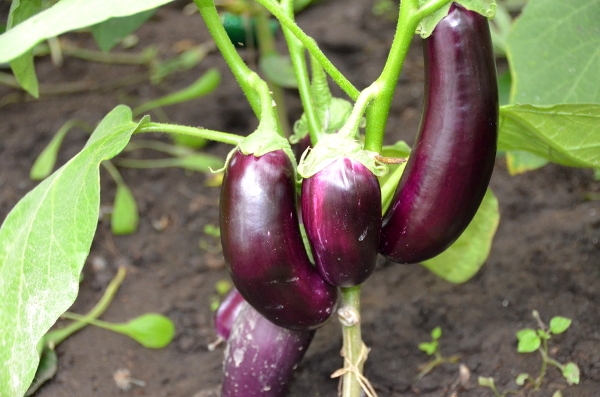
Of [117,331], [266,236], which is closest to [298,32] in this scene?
[266,236]

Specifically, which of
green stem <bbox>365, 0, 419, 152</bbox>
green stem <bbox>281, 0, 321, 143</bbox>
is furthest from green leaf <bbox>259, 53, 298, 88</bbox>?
green stem <bbox>365, 0, 419, 152</bbox>

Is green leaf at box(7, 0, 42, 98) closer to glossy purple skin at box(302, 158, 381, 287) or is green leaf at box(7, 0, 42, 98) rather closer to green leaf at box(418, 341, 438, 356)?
glossy purple skin at box(302, 158, 381, 287)

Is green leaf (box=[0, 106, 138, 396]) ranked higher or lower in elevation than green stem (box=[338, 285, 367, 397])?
higher

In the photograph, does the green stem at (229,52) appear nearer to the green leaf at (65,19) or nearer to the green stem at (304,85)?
the green stem at (304,85)

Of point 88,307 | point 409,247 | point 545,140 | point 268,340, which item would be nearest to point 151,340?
point 88,307

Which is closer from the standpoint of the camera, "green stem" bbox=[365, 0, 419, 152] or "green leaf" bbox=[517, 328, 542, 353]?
"green stem" bbox=[365, 0, 419, 152]

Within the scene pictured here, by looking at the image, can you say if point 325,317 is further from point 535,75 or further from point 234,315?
point 535,75
